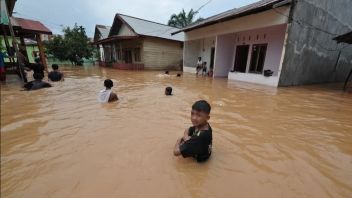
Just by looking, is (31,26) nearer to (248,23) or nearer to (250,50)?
(248,23)

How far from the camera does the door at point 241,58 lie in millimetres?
13618

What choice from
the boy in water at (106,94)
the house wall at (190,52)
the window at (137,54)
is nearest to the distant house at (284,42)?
the house wall at (190,52)

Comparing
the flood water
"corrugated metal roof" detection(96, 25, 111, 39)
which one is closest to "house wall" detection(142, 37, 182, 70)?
"corrugated metal roof" detection(96, 25, 111, 39)

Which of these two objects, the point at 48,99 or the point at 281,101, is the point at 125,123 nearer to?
the point at 48,99

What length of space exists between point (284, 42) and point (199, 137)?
8859 millimetres

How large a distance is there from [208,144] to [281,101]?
17.1ft

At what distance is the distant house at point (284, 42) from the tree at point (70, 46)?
1680cm

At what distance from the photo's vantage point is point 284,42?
934 centimetres

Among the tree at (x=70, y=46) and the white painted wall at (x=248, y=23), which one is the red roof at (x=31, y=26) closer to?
the white painted wall at (x=248, y=23)

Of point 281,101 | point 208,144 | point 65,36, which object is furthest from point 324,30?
point 65,36

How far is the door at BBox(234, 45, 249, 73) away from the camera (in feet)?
44.7

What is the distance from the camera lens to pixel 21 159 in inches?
105

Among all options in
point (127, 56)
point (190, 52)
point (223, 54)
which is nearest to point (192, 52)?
point (190, 52)

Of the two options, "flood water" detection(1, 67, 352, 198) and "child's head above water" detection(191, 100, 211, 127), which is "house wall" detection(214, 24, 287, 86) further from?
"child's head above water" detection(191, 100, 211, 127)
